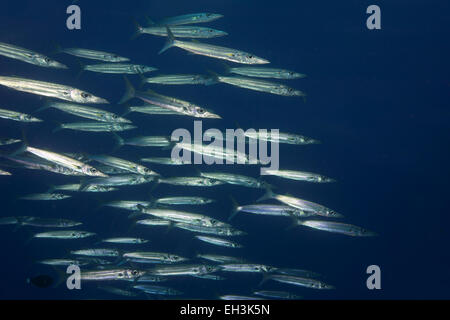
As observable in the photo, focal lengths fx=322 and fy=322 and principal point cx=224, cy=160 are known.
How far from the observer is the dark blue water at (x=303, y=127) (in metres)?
11.0

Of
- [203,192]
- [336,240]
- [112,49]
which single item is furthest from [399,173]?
[112,49]

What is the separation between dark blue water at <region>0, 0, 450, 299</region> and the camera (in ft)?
36.2

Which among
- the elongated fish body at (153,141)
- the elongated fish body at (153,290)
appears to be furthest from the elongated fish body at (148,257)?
the elongated fish body at (153,141)

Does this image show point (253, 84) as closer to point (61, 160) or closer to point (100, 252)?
point (61, 160)

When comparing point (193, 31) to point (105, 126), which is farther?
point (105, 126)

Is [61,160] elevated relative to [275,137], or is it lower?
lower

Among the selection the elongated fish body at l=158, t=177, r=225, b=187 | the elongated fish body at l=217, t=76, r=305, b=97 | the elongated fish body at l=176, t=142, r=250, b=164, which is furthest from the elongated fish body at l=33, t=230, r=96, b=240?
the elongated fish body at l=217, t=76, r=305, b=97

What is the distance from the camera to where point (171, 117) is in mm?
11367

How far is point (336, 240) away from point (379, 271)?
7.86ft

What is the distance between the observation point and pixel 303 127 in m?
12.7

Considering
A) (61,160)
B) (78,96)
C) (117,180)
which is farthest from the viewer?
(117,180)

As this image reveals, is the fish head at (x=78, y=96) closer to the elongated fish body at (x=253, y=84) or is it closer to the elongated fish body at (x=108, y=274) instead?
the elongated fish body at (x=253, y=84)

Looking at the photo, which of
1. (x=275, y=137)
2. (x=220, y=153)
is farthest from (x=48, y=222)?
(x=275, y=137)
